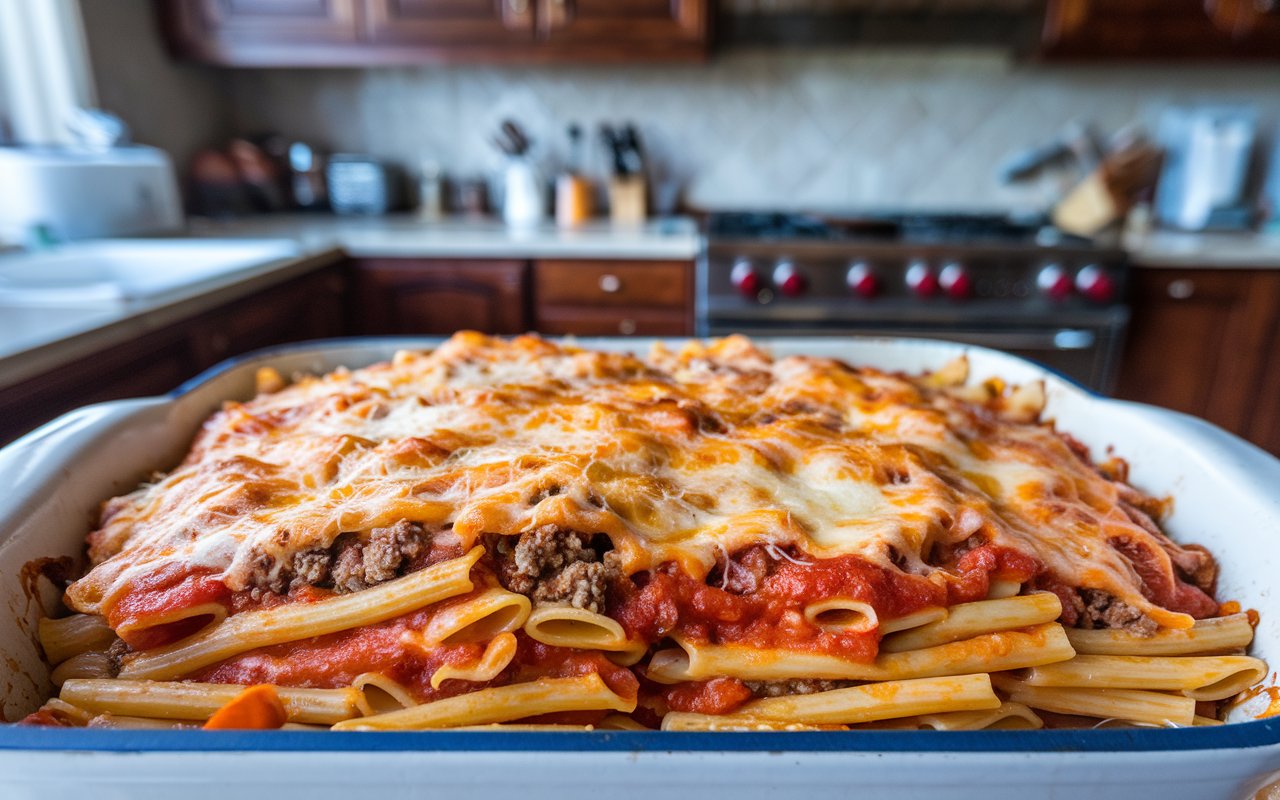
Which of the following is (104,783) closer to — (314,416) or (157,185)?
(314,416)

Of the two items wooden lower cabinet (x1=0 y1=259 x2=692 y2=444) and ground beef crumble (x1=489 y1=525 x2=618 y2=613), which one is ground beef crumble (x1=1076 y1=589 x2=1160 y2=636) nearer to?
ground beef crumble (x1=489 y1=525 x2=618 y2=613)

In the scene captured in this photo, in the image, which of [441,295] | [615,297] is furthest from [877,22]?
[441,295]

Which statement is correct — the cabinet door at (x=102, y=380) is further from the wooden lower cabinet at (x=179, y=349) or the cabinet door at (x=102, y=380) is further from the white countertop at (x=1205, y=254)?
the white countertop at (x=1205, y=254)

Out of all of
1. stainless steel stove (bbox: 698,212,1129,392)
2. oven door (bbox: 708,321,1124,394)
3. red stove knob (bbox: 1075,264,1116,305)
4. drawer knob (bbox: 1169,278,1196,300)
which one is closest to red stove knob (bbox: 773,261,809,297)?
stainless steel stove (bbox: 698,212,1129,392)

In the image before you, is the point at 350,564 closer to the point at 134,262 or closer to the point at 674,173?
the point at 134,262

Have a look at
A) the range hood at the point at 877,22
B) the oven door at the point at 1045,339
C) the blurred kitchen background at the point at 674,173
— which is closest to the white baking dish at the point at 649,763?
the blurred kitchen background at the point at 674,173
